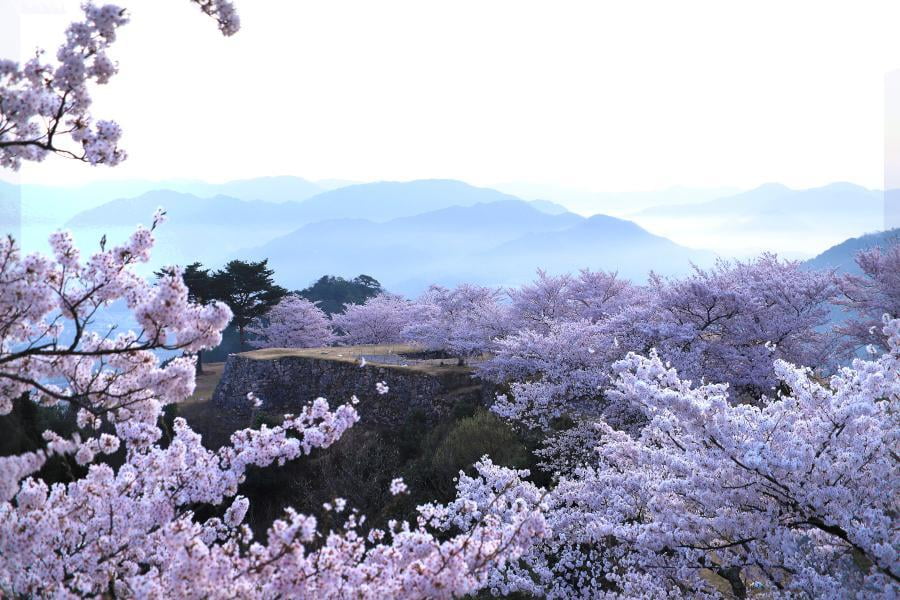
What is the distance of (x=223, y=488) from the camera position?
5012 millimetres

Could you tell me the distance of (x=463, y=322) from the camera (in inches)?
1205

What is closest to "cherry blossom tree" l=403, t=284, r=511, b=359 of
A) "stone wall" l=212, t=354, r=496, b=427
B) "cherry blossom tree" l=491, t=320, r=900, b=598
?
"stone wall" l=212, t=354, r=496, b=427

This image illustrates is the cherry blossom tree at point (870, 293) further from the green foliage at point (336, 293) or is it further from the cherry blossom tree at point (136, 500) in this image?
the green foliage at point (336, 293)

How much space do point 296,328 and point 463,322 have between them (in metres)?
18.6

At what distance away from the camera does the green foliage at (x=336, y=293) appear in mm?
60875

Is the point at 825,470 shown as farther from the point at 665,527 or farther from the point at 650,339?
the point at 650,339

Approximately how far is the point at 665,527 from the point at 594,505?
3.01 meters

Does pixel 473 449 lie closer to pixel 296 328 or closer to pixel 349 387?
pixel 349 387

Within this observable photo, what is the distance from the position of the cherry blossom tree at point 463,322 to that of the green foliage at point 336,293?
2410 centimetres

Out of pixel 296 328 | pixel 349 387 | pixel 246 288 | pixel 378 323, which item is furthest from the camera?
pixel 296 328

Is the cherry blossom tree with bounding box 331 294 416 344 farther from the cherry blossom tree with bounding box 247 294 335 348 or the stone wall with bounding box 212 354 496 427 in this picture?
the stone wall with bounding box 212 354 496 427

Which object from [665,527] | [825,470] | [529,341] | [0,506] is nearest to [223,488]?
[0,506]

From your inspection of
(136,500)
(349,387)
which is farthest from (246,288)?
(136,500)

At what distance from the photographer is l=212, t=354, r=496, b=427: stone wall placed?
26344 mm
